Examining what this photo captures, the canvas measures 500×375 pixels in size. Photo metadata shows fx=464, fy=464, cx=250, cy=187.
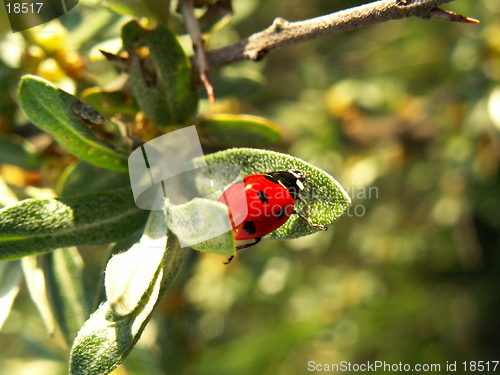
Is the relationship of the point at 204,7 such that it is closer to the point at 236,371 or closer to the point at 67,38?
the point at 67,38

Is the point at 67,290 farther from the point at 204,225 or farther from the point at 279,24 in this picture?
the point at 279,24

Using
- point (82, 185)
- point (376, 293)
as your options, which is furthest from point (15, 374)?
point (376, 293)

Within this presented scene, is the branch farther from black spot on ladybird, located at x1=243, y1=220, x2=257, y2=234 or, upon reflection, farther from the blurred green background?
the blurred green background

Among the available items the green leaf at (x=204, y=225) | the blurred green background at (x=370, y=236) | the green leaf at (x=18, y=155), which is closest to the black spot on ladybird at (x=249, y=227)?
the green leaf at (x=204, y=225)

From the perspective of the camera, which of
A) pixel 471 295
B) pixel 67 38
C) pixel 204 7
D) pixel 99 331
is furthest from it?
pixel 471 295

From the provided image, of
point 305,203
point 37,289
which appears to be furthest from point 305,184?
point 37,289

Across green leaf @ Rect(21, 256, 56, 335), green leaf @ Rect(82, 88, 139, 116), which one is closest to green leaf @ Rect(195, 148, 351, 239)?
green leaf @ Rect(82, 88, 139, 116)

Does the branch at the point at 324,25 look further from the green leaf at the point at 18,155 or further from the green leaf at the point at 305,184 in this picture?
the green leaf at the point at 18,155
